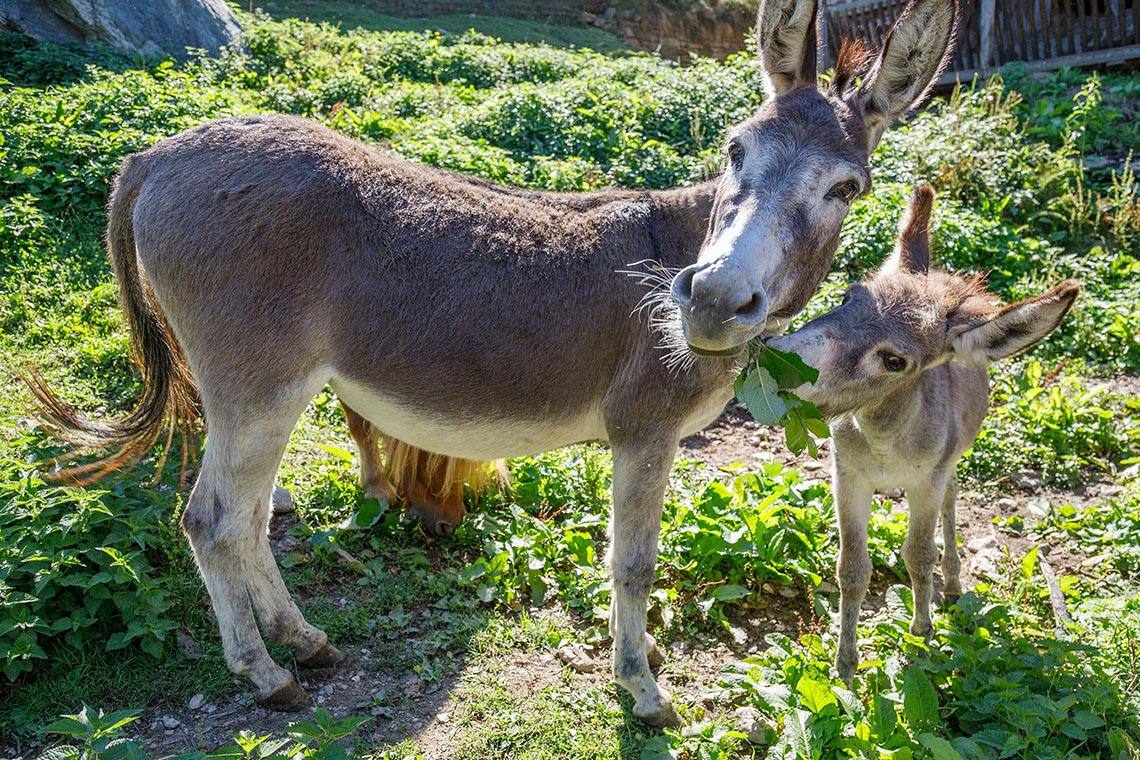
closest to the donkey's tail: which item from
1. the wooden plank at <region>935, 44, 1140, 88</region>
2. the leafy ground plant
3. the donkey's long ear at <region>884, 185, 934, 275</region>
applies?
the leafy ground plant

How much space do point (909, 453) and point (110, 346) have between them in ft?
15.7

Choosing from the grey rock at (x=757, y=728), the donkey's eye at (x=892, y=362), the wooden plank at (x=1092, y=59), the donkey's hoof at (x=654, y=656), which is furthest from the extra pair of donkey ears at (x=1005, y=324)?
the wooden plank at (x=1092, y=59)

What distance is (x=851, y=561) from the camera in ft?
12.8

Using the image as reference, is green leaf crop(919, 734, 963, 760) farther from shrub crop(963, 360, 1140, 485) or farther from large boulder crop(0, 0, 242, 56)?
A: large boulder crop(0, 0, 242, 56)

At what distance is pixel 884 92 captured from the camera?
3262 mm

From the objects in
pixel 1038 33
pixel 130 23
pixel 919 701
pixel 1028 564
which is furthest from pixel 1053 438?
pixel 130 23

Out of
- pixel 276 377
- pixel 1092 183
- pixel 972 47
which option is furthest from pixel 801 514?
pixel 972 47

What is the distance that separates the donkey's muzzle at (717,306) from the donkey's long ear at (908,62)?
111 cm

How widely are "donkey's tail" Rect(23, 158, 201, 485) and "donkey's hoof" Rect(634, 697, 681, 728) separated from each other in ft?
7.53

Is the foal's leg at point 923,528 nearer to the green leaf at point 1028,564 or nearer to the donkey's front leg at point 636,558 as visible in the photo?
the green leaf at point 1028,564

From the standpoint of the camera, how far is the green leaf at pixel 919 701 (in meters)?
3.27

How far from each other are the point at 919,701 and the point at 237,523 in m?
2.75

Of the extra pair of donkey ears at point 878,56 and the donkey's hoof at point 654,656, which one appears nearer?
the extra pair of donkey ears at point 878,56

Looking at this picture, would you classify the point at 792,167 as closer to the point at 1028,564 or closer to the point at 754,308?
the point at 754,308
